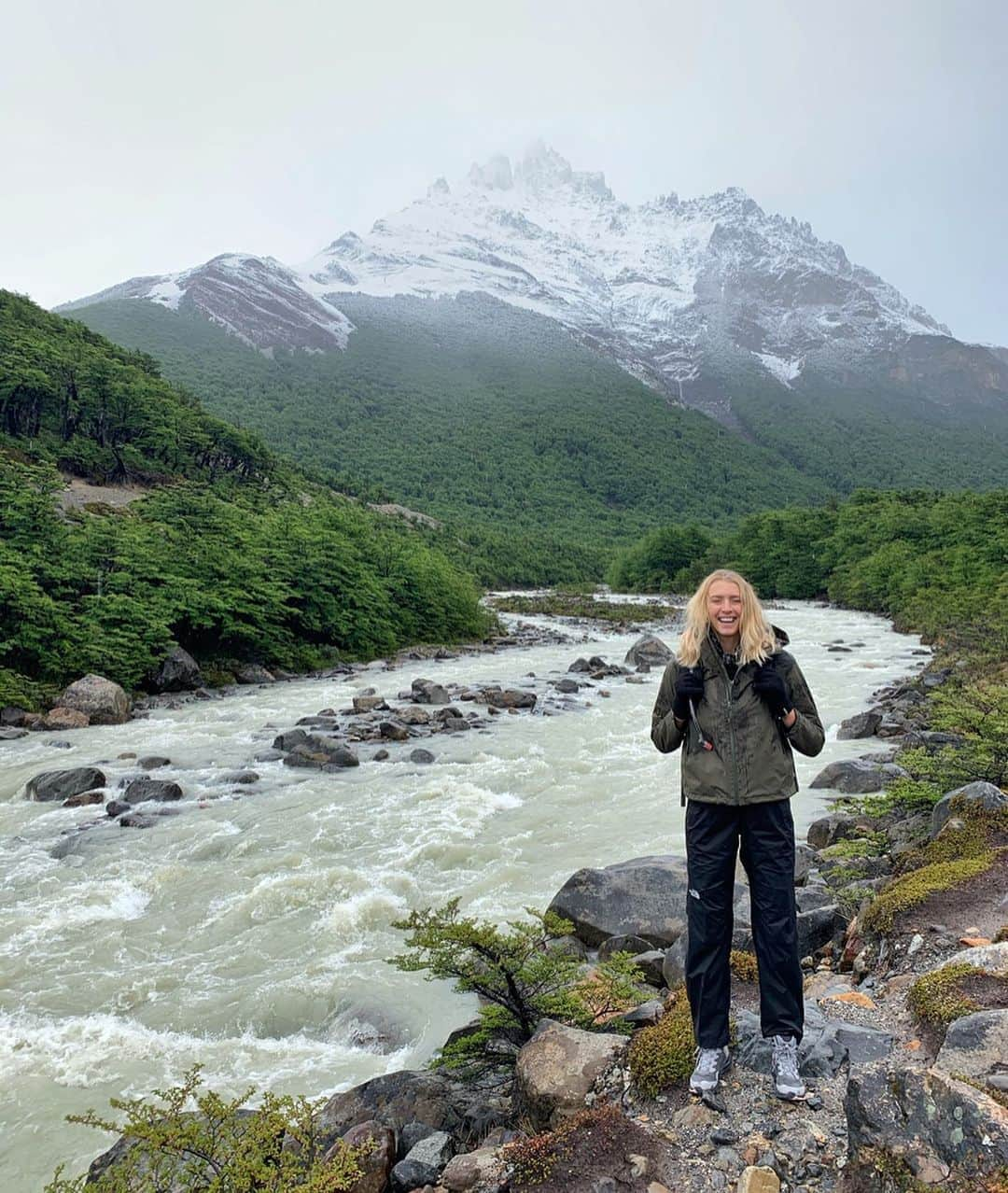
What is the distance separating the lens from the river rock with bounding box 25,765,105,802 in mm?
12789

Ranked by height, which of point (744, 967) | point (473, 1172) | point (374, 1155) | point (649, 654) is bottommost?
point (649, 654)

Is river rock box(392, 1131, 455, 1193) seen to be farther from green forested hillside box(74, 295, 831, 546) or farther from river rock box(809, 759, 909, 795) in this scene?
green forested hillside box(74, 295, 831, 546)

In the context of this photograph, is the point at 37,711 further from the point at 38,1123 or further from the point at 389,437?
the point at 389,437

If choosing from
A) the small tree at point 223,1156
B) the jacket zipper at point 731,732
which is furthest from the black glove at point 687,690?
the small tree at point 223,1156

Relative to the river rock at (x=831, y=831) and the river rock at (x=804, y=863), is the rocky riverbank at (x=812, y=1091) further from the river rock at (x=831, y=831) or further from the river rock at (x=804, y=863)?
the river rock at (x=831, y=831)

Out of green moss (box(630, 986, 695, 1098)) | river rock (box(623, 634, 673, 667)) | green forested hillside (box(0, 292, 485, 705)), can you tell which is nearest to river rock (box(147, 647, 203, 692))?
green forested hillside (box(0, 292, 485, 705))

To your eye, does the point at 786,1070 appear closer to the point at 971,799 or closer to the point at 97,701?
the point at 971,799

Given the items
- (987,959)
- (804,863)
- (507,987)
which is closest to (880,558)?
(804,863)

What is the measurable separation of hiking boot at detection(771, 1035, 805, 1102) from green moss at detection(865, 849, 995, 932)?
89.2 inches

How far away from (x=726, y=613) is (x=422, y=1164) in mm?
3694

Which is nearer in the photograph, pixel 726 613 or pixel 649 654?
pixel 726 613

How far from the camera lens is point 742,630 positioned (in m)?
3.94

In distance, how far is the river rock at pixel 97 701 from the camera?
18.1m

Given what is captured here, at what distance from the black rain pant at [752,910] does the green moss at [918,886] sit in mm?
2205
